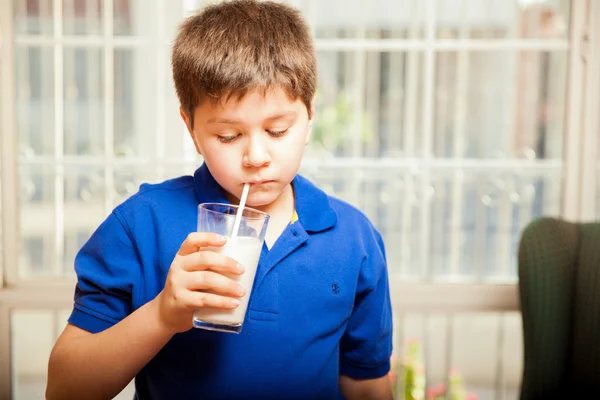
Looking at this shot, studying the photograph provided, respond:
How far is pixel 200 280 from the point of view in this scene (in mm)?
883

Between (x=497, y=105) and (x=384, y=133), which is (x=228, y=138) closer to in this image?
(x=384, y=133)

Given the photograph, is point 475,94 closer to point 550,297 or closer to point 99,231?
point 550,297

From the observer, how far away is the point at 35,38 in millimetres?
2289

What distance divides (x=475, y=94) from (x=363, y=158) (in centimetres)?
51

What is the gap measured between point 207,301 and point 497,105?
6.37 feet

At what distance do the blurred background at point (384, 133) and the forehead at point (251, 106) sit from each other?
4.51 ft

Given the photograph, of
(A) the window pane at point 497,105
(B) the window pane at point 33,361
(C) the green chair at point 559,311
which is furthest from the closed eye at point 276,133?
(B) the window pane at point 33,361

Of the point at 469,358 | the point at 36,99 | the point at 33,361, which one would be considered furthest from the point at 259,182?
the point at 469,358

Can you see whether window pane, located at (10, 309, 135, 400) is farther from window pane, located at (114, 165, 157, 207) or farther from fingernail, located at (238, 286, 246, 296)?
fingernail, located at (238, 286, 246, 296)

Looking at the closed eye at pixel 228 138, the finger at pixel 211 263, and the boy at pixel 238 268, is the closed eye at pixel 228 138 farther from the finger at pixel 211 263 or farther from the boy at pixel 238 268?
the finger at pixel 211 263

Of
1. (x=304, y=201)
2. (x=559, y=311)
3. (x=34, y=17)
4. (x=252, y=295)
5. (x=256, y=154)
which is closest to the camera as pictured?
(x=256, y=154)

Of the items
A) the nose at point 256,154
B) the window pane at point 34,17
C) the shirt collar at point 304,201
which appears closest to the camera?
the nose at point 256,154

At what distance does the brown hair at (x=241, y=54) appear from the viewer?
3.29ft

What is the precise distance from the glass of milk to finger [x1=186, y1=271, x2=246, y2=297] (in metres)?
0.03
